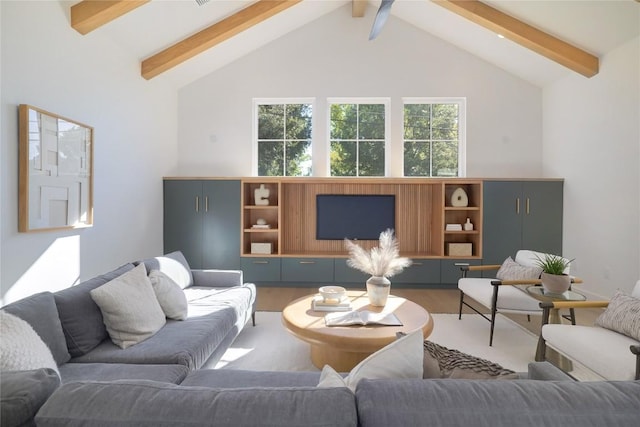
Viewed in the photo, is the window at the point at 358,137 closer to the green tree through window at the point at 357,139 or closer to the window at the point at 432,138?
the green tree through window at the point at 357,139

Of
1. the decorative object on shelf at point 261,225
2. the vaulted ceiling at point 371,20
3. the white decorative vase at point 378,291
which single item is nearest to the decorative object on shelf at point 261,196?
the decorative object on shelf at point 261,225

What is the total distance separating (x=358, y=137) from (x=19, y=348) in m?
4.71

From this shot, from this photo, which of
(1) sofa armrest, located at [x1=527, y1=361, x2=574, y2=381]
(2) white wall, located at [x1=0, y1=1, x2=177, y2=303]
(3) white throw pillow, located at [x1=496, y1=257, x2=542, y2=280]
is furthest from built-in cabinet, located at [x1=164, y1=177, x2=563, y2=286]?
(1) sofa armrest, located at [x1=527, y1=361, x2=574, y2=381]

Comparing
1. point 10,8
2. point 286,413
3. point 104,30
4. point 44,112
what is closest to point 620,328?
point 286,413

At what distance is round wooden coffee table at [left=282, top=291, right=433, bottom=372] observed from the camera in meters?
2.06

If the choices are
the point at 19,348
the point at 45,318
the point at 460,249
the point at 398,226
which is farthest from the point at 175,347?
the point at 460,249

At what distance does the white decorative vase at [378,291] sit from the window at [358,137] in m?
2.82

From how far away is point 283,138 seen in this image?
5316mm

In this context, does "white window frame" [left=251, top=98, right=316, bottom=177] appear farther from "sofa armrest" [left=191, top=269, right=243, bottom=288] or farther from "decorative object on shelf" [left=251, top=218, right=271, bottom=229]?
"sofa armrest" [left=191, top=269, right=243, bottom=288]

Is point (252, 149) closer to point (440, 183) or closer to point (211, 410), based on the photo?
point (440, 183)

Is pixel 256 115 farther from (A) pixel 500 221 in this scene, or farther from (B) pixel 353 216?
(A) pixel 500 221

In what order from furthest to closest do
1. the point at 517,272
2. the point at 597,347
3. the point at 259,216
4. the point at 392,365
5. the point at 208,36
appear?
1. the point at 259,216
2. the point at 208,36
3. the point at 517,272
4. the point at 597,347
5. the point at 392,365

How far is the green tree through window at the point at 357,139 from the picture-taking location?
526 centimetres

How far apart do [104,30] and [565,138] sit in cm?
582
